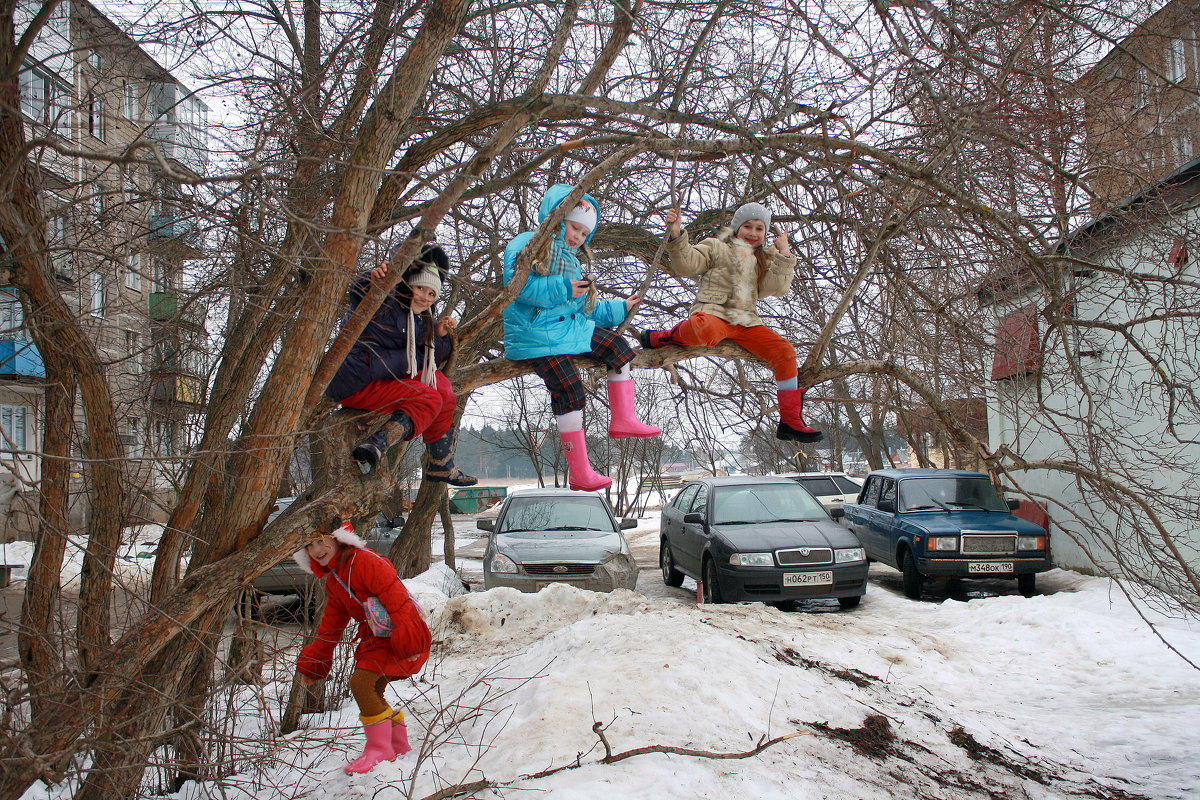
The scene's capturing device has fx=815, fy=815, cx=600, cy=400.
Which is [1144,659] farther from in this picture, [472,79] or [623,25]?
[472,79]

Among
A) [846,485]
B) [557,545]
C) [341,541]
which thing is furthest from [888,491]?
[341,541]

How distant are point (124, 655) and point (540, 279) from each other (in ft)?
8.87

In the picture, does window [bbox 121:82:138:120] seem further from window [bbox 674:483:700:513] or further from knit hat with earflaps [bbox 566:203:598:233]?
window [bbox 674:483:700:513]

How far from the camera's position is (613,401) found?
17.0ft

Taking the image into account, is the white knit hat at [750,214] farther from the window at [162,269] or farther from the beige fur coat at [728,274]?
the window at [162,269]

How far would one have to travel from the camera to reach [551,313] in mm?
4723

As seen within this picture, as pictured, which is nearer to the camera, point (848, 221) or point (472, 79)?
point (848, 221)

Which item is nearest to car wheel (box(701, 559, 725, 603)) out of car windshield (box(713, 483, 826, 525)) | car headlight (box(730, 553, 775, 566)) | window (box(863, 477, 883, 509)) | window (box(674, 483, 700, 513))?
car headlight (box(730, 553, 775, 566))

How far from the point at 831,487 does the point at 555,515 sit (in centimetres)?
945

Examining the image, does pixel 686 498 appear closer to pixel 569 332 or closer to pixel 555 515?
pixel 555 515

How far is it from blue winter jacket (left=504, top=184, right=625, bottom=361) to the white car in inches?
514

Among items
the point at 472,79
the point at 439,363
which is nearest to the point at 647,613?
the point at 439,363

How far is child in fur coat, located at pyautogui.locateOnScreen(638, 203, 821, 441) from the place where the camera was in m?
5.16

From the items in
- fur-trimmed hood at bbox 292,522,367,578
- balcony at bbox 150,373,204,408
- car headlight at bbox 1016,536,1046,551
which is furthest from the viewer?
car headlight at bbox 1016,536,1046,551
